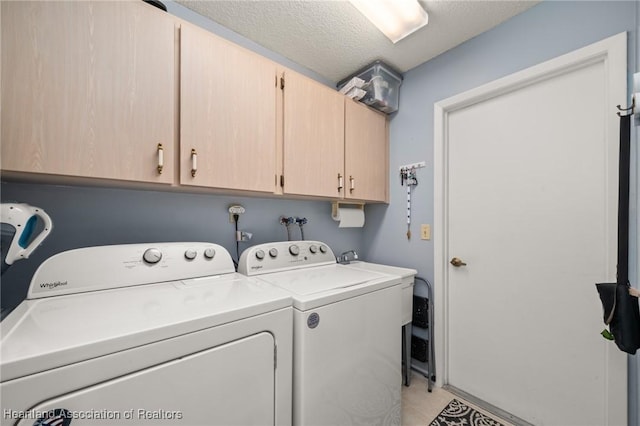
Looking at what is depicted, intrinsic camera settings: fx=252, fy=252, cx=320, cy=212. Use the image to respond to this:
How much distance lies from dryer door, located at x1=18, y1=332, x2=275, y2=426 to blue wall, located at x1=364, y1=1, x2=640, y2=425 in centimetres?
154

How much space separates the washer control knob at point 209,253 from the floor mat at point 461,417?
5.57 ft

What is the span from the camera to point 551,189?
1.49 metres

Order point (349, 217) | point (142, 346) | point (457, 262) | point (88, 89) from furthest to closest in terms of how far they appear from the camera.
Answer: point (349, 217) → point (457, 262) → point (88, 89) → point (142, 346)

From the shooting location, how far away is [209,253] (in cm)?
139

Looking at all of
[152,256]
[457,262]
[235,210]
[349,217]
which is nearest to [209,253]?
[152,256]

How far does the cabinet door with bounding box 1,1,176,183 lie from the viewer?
2.85 ft

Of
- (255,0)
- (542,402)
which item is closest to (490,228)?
(542,402)

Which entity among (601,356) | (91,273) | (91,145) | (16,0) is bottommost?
(601,356)

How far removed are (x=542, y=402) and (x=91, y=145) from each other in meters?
2.70

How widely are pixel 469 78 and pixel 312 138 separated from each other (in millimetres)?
1206

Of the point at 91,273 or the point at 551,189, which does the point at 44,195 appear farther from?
the point at 551,189

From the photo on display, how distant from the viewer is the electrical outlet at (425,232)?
6.55 ft

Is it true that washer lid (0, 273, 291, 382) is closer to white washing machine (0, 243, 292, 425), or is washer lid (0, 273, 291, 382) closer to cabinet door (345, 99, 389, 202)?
white washing machine (0, 243, 292, 425)

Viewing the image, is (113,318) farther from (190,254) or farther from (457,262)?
(457,262)
